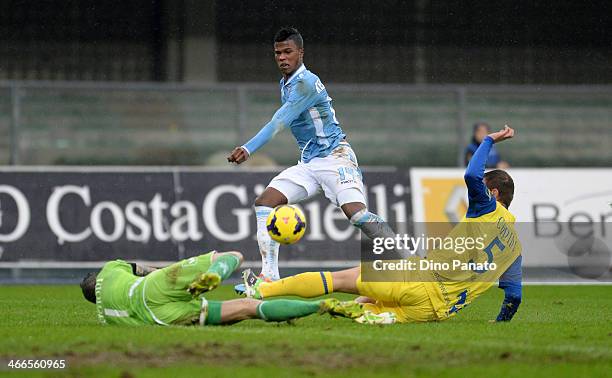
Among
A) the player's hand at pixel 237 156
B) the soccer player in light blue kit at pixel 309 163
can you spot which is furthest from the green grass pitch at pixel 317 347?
the player's hand at pixel 237 156

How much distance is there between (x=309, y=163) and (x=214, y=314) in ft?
9.63


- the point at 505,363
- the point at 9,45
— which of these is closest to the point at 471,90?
the point at 9,45

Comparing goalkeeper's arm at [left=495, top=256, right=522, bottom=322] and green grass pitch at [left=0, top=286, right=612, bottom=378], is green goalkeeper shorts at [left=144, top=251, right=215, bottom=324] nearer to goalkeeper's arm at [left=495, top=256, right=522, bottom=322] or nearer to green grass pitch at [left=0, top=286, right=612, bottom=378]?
green grass pitch at [left=0, top=286, right=612, bottom=378]

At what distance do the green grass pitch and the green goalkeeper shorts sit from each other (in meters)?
0.21

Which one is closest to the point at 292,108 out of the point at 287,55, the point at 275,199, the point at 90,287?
the point at 287,55

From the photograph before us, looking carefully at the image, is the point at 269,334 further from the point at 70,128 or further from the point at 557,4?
the point at 557,4

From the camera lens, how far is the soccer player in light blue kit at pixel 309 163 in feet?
40.2

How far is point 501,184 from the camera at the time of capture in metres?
10.7

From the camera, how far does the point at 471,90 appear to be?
20.2 meters

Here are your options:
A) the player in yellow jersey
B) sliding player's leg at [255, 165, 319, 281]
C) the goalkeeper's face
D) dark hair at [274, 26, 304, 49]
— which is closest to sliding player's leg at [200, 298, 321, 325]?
the player in yellow jersey

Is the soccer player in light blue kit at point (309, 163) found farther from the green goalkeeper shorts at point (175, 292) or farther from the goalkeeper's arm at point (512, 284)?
the green goalkeeper shorts at point (175, 292)

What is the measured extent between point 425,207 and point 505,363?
973 centimetres

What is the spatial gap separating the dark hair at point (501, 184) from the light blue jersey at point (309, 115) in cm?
218

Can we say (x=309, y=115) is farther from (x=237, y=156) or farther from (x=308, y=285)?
(x=308, y=285)
